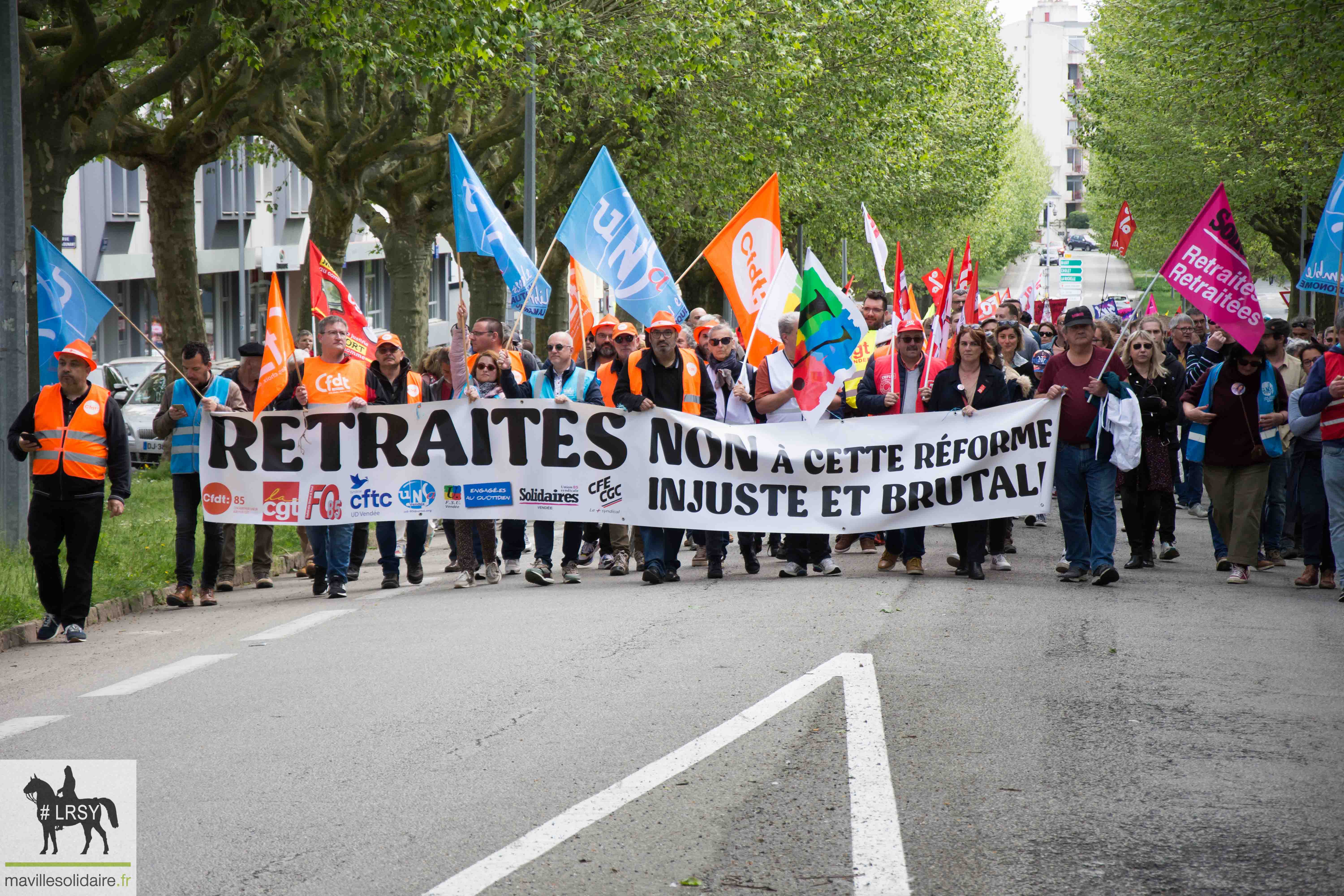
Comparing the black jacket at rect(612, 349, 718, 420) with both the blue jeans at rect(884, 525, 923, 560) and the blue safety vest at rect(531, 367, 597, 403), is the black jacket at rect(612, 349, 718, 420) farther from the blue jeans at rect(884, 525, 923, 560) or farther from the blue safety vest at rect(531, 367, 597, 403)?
the blue jeans at rect(884, 525, 923, 560)

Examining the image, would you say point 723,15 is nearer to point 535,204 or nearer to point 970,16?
point 535,204

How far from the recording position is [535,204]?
78.1 feet

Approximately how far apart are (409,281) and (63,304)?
47.4 ft

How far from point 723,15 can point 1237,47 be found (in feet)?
24.6

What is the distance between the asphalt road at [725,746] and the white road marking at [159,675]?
0.29 feet

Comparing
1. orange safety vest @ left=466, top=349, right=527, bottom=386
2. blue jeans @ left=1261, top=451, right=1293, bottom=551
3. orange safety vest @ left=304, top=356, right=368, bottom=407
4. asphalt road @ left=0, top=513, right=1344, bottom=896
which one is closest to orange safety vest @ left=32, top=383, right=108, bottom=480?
asphalt road @ left=0, top=513, right=1344, bottom=896

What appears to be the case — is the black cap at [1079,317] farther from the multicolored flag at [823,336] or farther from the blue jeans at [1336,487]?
the blue jeans at [1336,487]

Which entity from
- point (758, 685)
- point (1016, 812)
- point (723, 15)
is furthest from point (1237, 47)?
point (1016, 812)

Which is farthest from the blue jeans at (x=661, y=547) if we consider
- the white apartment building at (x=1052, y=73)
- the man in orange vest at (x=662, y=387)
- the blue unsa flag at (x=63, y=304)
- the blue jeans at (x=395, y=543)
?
the white apartment building at (x=1052, y=73)

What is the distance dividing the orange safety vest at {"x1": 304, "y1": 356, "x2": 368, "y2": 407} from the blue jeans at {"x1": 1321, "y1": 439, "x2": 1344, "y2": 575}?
6.97 m

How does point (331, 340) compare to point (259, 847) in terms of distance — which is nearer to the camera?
point (259, 847)

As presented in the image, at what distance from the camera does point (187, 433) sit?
11.6 meters

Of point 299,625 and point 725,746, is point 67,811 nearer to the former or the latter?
point 725,746

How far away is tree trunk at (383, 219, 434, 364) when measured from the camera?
2512cm
